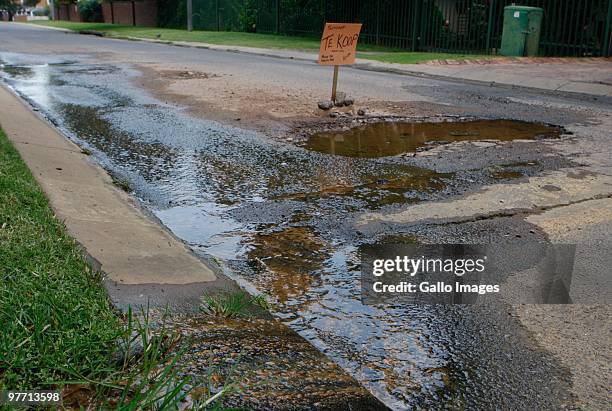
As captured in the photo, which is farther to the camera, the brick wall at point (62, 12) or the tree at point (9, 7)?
the tree at point (9, 7)

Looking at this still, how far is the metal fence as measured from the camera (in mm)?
19250

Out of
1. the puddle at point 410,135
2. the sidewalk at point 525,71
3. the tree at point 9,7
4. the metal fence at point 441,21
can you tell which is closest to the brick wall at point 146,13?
the metal fence at point 441,21

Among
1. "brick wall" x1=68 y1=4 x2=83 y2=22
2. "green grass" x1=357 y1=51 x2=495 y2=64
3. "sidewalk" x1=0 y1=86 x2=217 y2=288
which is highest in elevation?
"brick wall" x1=68 y1=4 x2=83 y2=22

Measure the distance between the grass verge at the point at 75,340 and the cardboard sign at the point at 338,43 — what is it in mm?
7274

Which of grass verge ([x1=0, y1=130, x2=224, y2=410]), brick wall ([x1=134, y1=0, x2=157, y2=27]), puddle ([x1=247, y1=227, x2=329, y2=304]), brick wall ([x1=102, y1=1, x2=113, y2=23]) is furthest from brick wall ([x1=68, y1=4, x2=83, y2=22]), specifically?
grass verge ([x1=0, y1=130, x2=224, y2=410])

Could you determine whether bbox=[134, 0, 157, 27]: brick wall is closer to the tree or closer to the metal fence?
the metal fence

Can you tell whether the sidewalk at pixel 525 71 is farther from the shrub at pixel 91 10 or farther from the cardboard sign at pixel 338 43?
the shrub at pixel 91 10

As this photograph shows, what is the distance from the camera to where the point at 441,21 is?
77.4ft

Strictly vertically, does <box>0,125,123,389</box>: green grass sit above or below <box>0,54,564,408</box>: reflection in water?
above

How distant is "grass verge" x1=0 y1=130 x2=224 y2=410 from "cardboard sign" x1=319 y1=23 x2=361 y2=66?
23.9 feet

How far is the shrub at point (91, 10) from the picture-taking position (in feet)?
191

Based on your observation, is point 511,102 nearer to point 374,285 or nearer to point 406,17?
point 374,285

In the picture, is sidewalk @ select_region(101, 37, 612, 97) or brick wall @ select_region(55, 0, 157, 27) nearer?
sidewalk @ select_region(101, 37, 612, 97)

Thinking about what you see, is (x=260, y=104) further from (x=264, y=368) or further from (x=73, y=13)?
(x=73, y=13)
